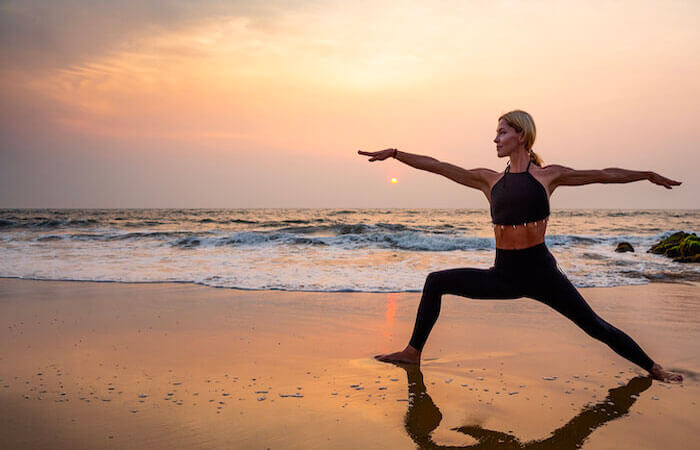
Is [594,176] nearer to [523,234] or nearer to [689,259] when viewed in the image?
[523,234]

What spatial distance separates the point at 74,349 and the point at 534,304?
17.4 feet

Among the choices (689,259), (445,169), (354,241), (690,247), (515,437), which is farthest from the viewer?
(354,241)

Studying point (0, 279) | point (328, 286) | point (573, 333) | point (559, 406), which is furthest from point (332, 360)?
point (0, 279)

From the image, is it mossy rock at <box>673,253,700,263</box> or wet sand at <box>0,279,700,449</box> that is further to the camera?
mossy rock at <box>673,253,700,263</box>

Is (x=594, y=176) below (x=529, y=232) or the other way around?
the other way around

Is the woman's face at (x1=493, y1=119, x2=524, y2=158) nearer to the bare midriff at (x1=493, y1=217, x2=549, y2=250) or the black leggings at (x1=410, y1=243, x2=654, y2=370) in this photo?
the bare midriff at (x1=493, y1=217, x2=549, y2=250)

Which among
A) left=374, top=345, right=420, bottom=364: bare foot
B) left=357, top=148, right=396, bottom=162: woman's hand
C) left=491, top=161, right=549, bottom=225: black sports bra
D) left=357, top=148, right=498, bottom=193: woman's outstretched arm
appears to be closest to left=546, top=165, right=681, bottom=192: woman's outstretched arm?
left=491, top=161, right=549, bottom=225: black sports bra

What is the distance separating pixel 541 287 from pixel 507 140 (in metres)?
1.11

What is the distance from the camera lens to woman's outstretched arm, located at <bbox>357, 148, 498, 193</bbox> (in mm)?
4117

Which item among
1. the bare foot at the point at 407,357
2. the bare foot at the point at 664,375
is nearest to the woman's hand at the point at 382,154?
the bare foot at the point at 407,357

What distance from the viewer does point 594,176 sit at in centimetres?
383

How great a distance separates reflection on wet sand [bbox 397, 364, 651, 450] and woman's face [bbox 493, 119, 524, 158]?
1803mm

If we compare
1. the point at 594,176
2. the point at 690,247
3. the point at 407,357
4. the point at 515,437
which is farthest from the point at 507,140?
the point at 690,247

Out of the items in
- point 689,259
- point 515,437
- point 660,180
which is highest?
point 660,180
